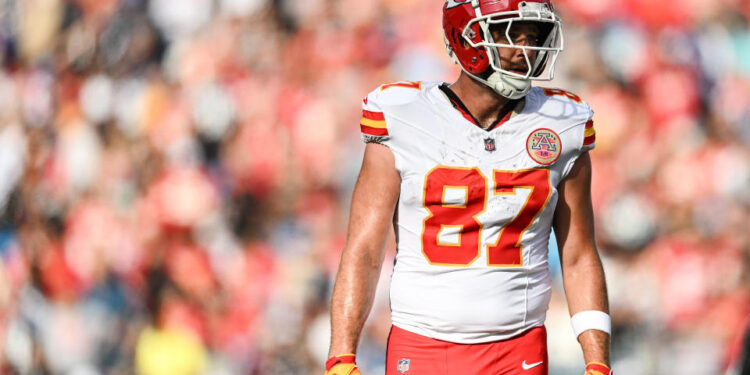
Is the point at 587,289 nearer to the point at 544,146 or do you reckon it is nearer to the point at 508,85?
the point at 544,146

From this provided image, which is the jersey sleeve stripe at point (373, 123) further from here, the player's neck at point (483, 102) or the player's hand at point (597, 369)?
the player's hand at point (597, 369)

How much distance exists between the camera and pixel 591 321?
2285 mm

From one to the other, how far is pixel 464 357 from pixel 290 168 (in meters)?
1.96

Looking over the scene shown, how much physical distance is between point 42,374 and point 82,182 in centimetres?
87

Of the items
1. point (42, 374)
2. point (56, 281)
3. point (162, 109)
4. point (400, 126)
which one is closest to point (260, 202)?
point (162, 109)

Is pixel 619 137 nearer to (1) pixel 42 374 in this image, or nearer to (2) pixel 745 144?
(2) pixel 745 144

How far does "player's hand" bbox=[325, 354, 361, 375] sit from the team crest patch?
633 millimetres

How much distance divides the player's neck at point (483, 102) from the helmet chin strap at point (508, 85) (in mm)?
48

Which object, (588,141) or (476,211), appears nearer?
(476,211)

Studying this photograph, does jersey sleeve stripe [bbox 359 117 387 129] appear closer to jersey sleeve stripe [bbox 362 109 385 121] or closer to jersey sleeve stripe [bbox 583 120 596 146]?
jersey sleeve stripe [bbox 362 109 385 121]

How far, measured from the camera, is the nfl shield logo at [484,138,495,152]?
224cm

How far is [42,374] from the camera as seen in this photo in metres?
4.23

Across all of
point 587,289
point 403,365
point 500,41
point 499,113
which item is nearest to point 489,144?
point 499,113

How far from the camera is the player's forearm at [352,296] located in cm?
225
